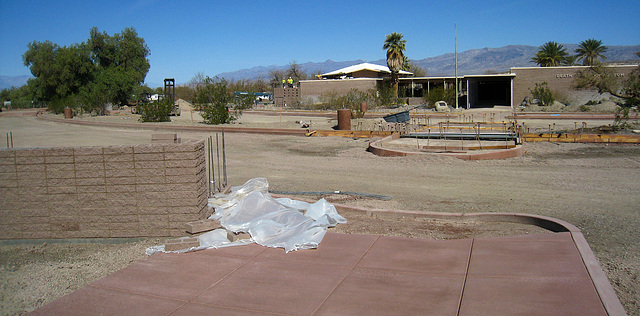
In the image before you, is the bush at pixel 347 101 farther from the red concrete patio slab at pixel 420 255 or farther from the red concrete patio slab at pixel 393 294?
the red concrete patio slab at pixel 393 294

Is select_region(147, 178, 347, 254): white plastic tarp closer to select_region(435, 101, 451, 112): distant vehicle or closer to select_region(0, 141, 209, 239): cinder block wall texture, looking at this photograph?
select_region(0, 141, 209, 239): cinder block wall texture

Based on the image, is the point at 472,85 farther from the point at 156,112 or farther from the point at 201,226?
the point at 201,226

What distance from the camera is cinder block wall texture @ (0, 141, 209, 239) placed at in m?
7.65

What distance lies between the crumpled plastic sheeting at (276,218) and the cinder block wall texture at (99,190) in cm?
93

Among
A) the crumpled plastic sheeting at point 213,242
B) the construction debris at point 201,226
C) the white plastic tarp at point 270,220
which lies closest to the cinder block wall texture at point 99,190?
the construction debris at point 201,226

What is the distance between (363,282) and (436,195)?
5453 mm

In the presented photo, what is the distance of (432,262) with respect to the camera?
6.46 metres

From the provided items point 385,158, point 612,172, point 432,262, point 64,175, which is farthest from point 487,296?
point 385,158

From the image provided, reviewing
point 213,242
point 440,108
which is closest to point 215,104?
point 440,108

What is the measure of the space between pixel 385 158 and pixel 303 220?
9030mm

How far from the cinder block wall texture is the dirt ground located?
0.32 m

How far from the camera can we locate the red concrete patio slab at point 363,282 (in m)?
5.17

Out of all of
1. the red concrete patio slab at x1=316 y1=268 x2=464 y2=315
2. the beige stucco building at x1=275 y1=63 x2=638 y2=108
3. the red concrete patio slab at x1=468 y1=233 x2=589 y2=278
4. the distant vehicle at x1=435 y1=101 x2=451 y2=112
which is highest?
the beige stucco building at x1=275 y1=63 x2=638 y2=108

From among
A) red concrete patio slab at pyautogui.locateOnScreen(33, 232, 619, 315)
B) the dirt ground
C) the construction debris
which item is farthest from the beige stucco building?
Answer: the construction debris
